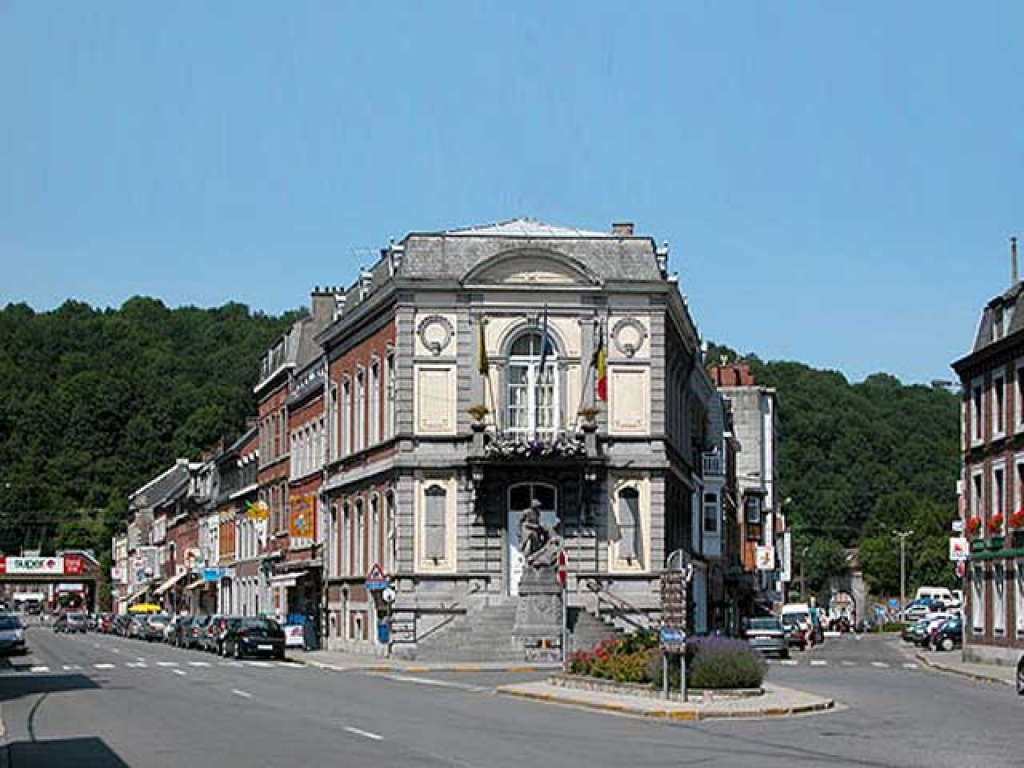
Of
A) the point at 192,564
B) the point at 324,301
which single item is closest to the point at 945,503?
the point at 192,564

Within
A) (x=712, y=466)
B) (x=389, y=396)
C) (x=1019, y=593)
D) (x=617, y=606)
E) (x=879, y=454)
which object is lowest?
(x=617, y=606)

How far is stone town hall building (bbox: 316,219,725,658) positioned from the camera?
5397 centimetres

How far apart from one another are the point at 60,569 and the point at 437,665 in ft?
379

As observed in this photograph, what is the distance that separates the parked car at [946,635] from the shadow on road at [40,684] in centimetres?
3907

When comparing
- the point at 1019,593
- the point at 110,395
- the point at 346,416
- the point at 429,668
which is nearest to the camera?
the point at 429,668

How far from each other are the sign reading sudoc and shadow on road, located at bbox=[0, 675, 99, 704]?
113582mm

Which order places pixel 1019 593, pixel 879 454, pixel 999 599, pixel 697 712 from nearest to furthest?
pixel 697 712 < pixel 1019 593 < pixel 999 599 < pixel 879 454

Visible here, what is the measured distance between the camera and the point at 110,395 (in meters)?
152

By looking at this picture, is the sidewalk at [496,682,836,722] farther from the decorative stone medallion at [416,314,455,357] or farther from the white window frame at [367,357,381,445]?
the white window frame at [367,357,381,445]

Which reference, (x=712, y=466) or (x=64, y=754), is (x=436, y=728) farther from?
(x=712, y=466)

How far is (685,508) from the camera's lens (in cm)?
6494

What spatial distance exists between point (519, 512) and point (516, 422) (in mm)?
2667

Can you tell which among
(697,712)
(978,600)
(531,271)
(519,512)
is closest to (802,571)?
(978,600)

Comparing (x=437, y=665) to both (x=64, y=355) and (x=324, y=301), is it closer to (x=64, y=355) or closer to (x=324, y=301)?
(x=324, y=301)
